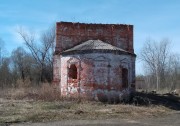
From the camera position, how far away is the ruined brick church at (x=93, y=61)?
25.8 m

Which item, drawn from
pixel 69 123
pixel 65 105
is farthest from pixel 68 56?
pixel 69 123

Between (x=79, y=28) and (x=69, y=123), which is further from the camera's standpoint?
(x=79, y=28)

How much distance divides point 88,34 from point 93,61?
4183 mm

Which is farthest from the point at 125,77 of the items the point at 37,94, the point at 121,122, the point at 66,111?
the point at 121,122

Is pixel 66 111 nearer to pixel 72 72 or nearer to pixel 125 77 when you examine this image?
pixel 72 72

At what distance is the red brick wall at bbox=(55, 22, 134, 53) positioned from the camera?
95.7 ft

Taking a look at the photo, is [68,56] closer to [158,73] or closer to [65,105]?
[65,105]

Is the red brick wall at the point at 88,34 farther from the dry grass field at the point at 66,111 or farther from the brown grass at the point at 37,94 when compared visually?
the dry grass field at the point at 66,111

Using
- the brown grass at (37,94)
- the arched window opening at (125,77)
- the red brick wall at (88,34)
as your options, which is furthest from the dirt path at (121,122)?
the red brick wall at (88,34)

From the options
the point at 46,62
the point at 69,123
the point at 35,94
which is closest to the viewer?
the point at 69,123

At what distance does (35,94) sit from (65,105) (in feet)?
19.4

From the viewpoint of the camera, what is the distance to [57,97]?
2642 centimetres

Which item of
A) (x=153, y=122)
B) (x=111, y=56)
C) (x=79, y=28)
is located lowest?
(x=153, y=122)

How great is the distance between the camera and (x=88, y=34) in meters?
29.4
